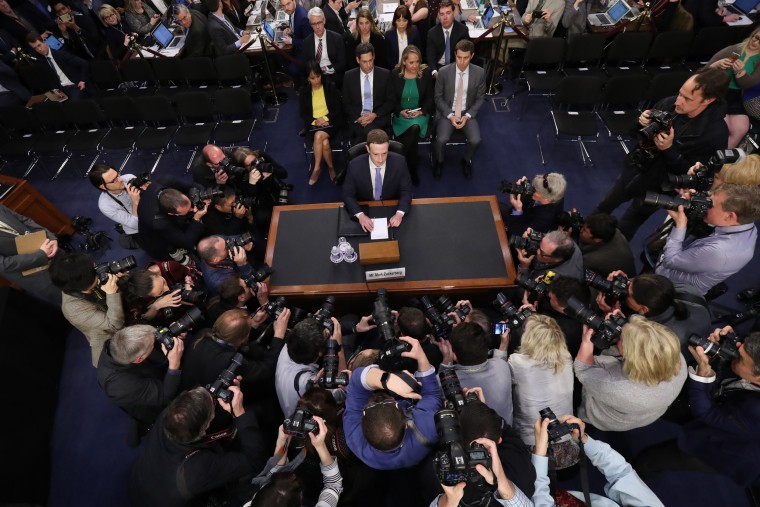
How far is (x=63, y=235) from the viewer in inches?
193

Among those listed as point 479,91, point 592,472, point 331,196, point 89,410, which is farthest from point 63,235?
point 592,472

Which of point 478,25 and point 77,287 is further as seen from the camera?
point 478,25

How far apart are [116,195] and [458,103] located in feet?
12.6

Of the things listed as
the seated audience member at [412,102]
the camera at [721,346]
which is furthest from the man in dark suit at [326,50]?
the camera at [721,346]

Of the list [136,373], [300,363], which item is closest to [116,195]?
[136,373]

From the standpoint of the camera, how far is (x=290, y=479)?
1897 millimetres

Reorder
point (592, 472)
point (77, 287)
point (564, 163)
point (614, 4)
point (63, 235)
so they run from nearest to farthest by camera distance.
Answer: point (77, 287) → point (592, 472) → point (63, 235) → point (564, 163) → point (614, 4)

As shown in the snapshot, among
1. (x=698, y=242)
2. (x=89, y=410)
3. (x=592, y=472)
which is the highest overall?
(x=698, y=242)

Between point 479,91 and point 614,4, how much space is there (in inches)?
123

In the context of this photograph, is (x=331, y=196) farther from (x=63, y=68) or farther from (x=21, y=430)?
(x=63, y=68)

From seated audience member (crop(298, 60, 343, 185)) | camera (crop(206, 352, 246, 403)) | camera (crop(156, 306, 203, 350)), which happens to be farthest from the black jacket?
seated audience member (crop(298, 60, 343, 185))

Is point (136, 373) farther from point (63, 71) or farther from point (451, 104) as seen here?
point (63, 71)

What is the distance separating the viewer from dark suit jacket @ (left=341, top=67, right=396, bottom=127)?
15.8 ft

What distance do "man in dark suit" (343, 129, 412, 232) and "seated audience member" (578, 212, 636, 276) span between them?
1539 mm
